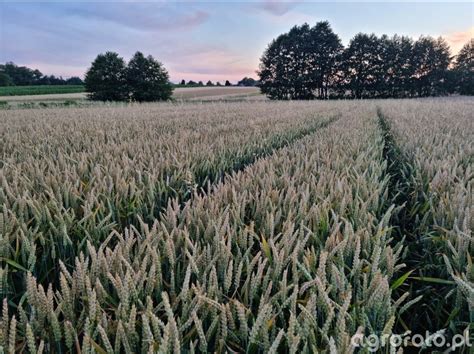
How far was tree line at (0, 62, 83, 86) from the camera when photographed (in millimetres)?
75250

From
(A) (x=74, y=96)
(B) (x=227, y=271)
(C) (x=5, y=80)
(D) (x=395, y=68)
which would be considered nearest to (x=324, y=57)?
(D) (x=395, y=68)

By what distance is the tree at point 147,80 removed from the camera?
4159 cm

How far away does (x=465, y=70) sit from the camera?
198 ft

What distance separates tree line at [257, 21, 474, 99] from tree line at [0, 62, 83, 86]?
4444 centimetres

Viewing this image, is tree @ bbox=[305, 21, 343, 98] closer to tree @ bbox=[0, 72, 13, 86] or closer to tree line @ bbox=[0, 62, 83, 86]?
tree line @ bbox=[0, 62, 83, 86]

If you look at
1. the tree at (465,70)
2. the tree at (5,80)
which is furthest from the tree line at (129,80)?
the tree at (465,70)

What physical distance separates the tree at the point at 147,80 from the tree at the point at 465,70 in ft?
155

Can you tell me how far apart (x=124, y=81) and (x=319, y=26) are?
110 ft

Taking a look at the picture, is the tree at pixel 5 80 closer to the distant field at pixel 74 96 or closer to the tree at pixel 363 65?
the distant field at pixel 74 96

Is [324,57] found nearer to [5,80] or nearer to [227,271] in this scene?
[227,271]

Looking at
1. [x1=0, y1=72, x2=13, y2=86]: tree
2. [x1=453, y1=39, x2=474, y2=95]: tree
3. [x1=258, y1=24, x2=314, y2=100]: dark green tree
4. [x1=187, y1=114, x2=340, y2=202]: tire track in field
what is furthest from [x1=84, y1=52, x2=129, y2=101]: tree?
[x1=453, y1=39, x2=474, y2=95]: tree

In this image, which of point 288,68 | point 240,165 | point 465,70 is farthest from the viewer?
point 465,70

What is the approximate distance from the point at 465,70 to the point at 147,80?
179 feet

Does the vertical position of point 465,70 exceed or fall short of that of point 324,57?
it falls short
